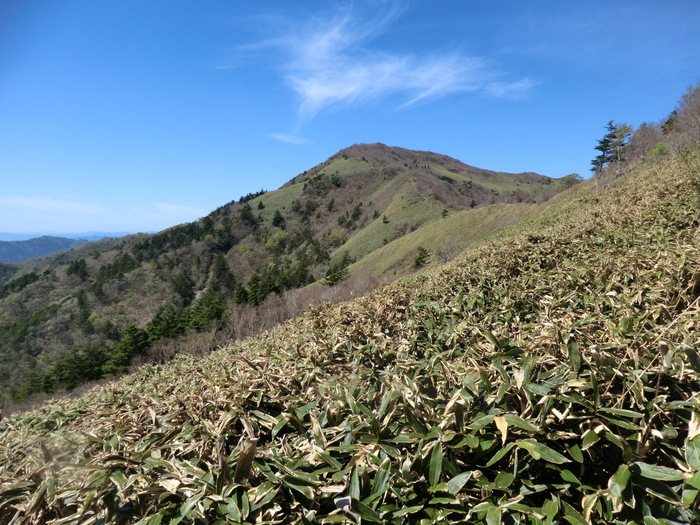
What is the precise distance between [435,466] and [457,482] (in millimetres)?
92

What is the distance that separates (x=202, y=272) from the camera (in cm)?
8725

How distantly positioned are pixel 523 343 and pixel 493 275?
2.35 m

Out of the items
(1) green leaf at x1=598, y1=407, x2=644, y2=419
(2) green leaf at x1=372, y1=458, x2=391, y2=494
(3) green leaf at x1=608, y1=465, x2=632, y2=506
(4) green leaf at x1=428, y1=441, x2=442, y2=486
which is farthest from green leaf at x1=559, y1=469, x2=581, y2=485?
(2) green leaf at x1=372, y1=458, x2=391, y2=494

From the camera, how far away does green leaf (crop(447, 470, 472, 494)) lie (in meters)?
1.31

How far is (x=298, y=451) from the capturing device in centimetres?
167

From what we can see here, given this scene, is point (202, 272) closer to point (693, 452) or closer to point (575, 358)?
point (575, 358)

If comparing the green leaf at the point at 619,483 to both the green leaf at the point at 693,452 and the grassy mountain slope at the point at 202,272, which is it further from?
the grassy mountain slope at the point at 202,272

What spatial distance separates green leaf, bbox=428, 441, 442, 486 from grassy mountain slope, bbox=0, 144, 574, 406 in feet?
114

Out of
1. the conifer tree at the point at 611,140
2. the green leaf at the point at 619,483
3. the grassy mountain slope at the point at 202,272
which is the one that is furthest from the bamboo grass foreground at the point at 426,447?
the conifer tree at the point at 611,140

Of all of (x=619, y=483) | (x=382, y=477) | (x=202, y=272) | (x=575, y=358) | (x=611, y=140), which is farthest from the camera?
(x=202, y=272)

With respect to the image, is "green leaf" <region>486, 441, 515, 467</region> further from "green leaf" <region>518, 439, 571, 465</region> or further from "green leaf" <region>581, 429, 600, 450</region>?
"green leaf" <region>581, 429, 600, 450</region>

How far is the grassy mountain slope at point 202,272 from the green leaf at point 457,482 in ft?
114

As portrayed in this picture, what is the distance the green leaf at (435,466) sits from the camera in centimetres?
136

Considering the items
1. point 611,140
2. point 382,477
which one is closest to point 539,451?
point 382,477
